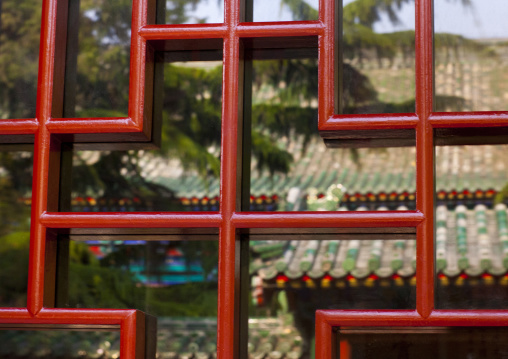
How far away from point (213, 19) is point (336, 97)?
0.37 meters

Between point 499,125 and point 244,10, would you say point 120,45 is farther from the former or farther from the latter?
point 499,125

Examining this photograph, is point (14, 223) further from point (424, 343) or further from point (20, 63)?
point (424, 343)

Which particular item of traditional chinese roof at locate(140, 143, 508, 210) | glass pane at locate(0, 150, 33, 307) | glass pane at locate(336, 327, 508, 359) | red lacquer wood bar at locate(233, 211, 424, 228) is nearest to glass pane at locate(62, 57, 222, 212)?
traditional chinese roof at locate(140, 143, 508, 210)

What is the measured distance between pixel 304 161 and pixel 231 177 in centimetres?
22

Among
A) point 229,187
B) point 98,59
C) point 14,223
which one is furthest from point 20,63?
point 229,187

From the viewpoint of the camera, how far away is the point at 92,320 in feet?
4.58

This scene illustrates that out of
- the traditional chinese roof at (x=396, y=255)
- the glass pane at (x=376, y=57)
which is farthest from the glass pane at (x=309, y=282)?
the glass pane at (x=376, y=57)

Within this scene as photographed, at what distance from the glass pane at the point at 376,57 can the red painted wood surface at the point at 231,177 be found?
14 centimetres

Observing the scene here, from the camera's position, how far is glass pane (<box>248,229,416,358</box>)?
Result: 1486mm

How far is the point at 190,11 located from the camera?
1645mm

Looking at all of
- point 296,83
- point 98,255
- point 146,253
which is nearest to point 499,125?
point 296,83

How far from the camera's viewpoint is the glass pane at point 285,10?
1.60m

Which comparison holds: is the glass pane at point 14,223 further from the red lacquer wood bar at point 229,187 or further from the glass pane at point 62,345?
the red lacquer wood bar at point 229,187

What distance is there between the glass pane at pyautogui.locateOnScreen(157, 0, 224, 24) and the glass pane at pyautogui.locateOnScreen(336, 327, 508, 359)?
775mm
